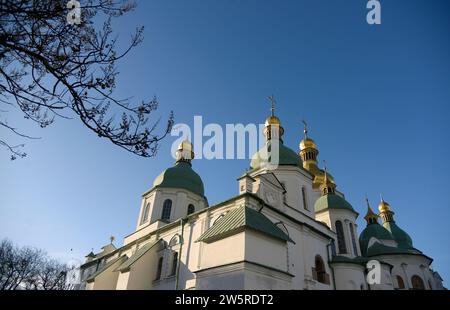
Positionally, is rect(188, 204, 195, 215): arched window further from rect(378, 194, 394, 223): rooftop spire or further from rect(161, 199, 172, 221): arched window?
rect(378, 194, 394, 223): rooftop spire

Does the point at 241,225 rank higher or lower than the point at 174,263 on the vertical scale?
higher

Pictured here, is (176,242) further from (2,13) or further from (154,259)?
(2,13)

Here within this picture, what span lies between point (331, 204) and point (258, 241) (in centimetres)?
1595

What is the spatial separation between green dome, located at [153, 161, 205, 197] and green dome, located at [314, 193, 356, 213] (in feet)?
36.1

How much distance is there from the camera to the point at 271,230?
14086 millimetres

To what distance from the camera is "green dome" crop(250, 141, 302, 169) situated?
77.8ft

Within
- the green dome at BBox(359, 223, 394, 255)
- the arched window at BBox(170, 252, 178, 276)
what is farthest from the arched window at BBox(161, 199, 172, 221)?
the green dome at BBox(359, 223, 394, 255)

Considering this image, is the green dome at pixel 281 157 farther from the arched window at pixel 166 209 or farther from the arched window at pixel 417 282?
the arched window at pixel 417 282

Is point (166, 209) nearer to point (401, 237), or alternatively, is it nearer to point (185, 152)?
point (185, 152)

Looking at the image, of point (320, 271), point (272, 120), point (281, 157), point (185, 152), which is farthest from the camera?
point (185, 152)

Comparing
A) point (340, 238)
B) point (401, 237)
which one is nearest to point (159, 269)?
point (340, 238)

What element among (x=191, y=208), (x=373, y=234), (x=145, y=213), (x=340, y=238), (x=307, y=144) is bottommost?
(x=340, y=238)

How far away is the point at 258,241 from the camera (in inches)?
514

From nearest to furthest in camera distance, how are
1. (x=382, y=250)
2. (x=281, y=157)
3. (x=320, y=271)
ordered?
(x=320, y=271) → (x=281, y=157) → (x=382, y=250)
